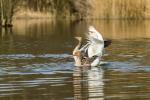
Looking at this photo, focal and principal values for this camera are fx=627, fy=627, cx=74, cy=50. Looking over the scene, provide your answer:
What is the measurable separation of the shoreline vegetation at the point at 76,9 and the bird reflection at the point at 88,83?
33158 mm

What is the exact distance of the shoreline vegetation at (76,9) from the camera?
55309 millimetres

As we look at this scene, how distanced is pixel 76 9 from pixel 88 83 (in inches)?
1848

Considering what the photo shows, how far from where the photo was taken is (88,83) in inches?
645

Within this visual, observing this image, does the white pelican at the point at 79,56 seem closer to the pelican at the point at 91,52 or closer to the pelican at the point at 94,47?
the pelican at the point at 91,52

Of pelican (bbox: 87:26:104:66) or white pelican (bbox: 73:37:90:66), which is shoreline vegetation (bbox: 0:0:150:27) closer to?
pelican (bbox: 87:26:104:66)

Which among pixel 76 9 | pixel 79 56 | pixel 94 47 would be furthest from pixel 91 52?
pixel 76 9

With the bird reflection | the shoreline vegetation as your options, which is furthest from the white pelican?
the shoreline vegetation

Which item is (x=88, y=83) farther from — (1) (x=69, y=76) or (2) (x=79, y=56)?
(2) (x=79, y=56)

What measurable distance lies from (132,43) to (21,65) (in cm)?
1195

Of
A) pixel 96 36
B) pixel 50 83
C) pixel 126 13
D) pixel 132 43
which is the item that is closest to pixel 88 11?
pixel 126 13

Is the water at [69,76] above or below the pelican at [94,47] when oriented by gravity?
below

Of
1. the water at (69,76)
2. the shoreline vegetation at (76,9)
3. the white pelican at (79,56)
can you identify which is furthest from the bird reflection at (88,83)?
the shoreline vegetation at (76,9)

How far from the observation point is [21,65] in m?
21.3

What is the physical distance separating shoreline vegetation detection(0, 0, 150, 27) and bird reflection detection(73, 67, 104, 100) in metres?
33.2
